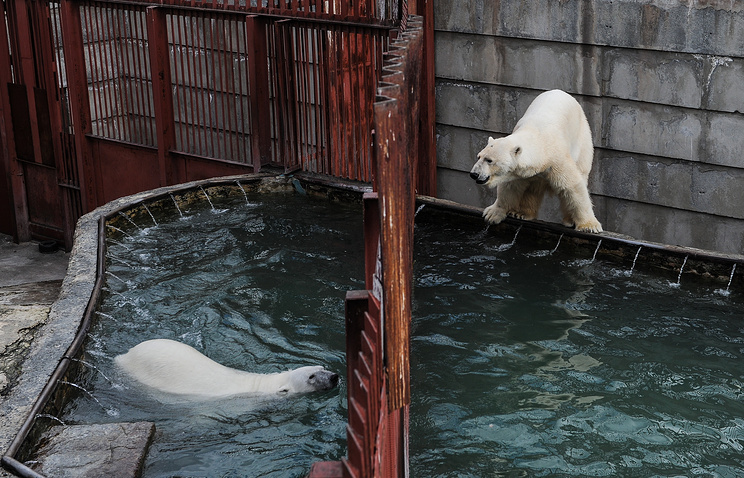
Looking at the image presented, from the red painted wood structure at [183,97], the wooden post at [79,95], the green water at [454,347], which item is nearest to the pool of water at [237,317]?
the green water at [454,347]

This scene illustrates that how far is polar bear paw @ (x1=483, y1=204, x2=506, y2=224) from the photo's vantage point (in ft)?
17.9

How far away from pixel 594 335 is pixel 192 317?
207 centimetres

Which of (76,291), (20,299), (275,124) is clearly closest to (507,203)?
(275,124)

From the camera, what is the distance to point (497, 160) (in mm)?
4855

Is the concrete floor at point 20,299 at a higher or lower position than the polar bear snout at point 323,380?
lower

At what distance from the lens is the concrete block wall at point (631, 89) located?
18.9ft

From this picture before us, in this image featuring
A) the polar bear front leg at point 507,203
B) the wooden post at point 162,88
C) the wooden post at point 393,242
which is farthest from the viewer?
the wooden post at point 162,88

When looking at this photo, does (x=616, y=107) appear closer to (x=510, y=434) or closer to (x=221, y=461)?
(x=510, y=434)

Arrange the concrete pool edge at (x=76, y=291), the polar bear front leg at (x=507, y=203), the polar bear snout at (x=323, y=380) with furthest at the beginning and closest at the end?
the polar bear front leg at (x=507, y=203)
the polar bear snout at (x=323, y=380)
the concrete pool edge at (x=76, y=291)

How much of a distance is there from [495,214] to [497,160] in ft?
2.24

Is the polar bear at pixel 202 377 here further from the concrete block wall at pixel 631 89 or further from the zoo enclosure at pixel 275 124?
the concrete block wall at pixel 631 89

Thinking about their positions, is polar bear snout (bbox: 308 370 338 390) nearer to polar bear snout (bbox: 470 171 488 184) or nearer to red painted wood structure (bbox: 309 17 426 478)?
red painted wood structure (bbox: 309 17 426 478)

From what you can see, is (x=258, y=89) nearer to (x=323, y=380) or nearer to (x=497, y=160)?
(x=497, y=160)

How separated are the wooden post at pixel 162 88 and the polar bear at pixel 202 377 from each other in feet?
12.7
